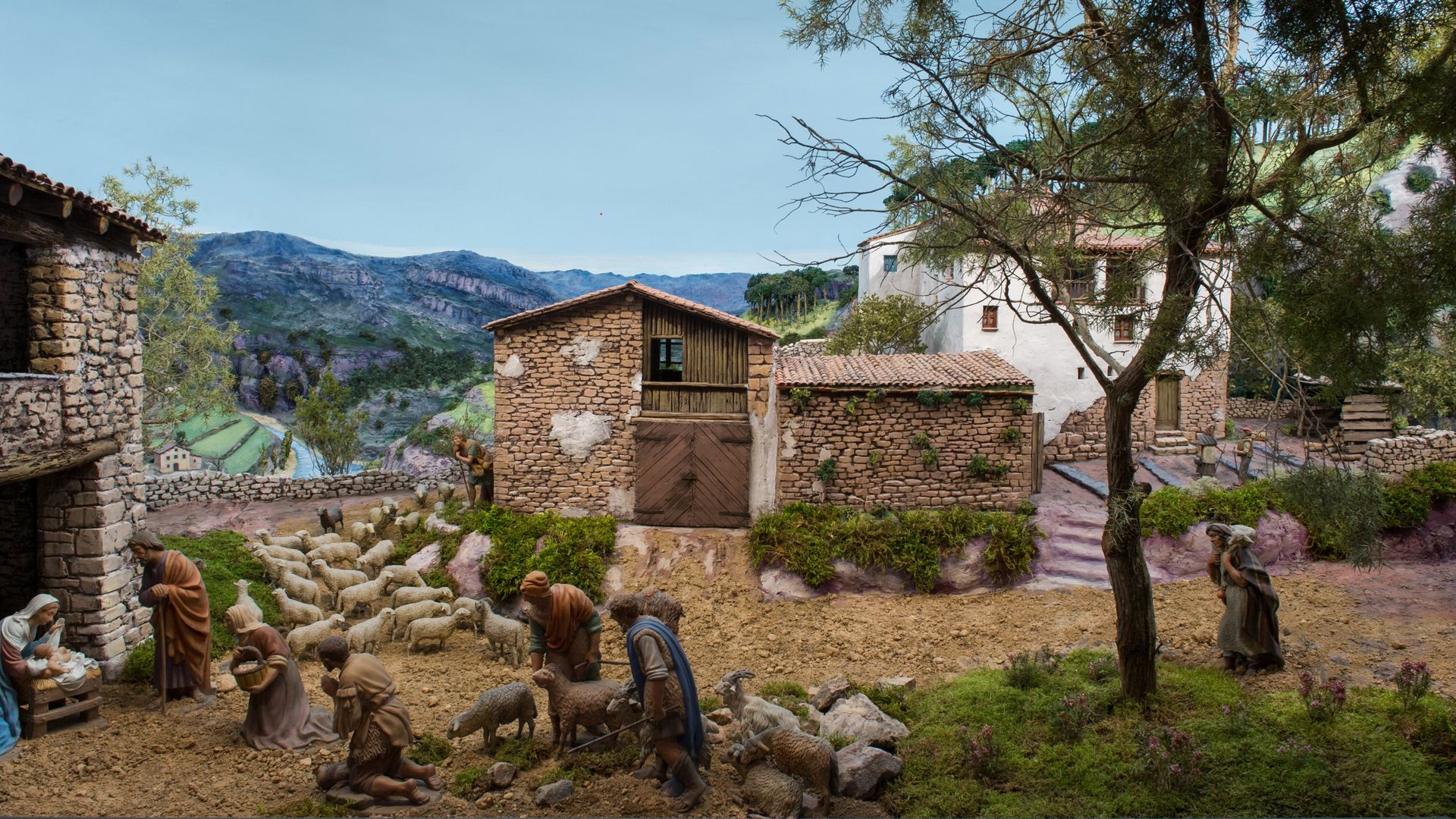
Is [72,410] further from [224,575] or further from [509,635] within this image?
[509,635]

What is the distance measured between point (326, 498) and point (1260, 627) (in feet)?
70.4

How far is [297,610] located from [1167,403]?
21278 millimetres

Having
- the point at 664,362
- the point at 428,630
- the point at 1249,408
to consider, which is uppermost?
the point at 664,362

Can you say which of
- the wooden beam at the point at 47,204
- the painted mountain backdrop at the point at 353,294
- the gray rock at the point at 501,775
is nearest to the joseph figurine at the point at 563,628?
the gray rock at the point at 501,775

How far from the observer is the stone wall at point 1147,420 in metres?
21.6

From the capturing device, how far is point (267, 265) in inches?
1638

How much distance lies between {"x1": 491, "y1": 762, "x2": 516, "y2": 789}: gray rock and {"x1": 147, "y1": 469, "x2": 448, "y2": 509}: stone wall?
50.5 ft

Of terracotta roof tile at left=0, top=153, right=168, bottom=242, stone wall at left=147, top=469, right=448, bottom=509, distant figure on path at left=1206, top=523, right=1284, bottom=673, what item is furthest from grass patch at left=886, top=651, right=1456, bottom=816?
stone wall at left=147, top=469, right=448, bottom=509

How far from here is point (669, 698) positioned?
257 inches

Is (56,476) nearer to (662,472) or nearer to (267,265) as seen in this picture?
(662,472)

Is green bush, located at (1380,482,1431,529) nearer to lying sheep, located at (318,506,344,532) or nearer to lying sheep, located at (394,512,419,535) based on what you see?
lying sheep, located at (394,512,419,535)

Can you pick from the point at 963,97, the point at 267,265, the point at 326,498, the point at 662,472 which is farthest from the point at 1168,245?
the point at 267,265

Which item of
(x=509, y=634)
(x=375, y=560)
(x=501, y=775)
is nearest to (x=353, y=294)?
(x=375, y=560)

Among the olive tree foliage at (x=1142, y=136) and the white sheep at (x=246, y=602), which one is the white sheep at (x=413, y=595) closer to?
the white sheep at (x=246, y=602)
